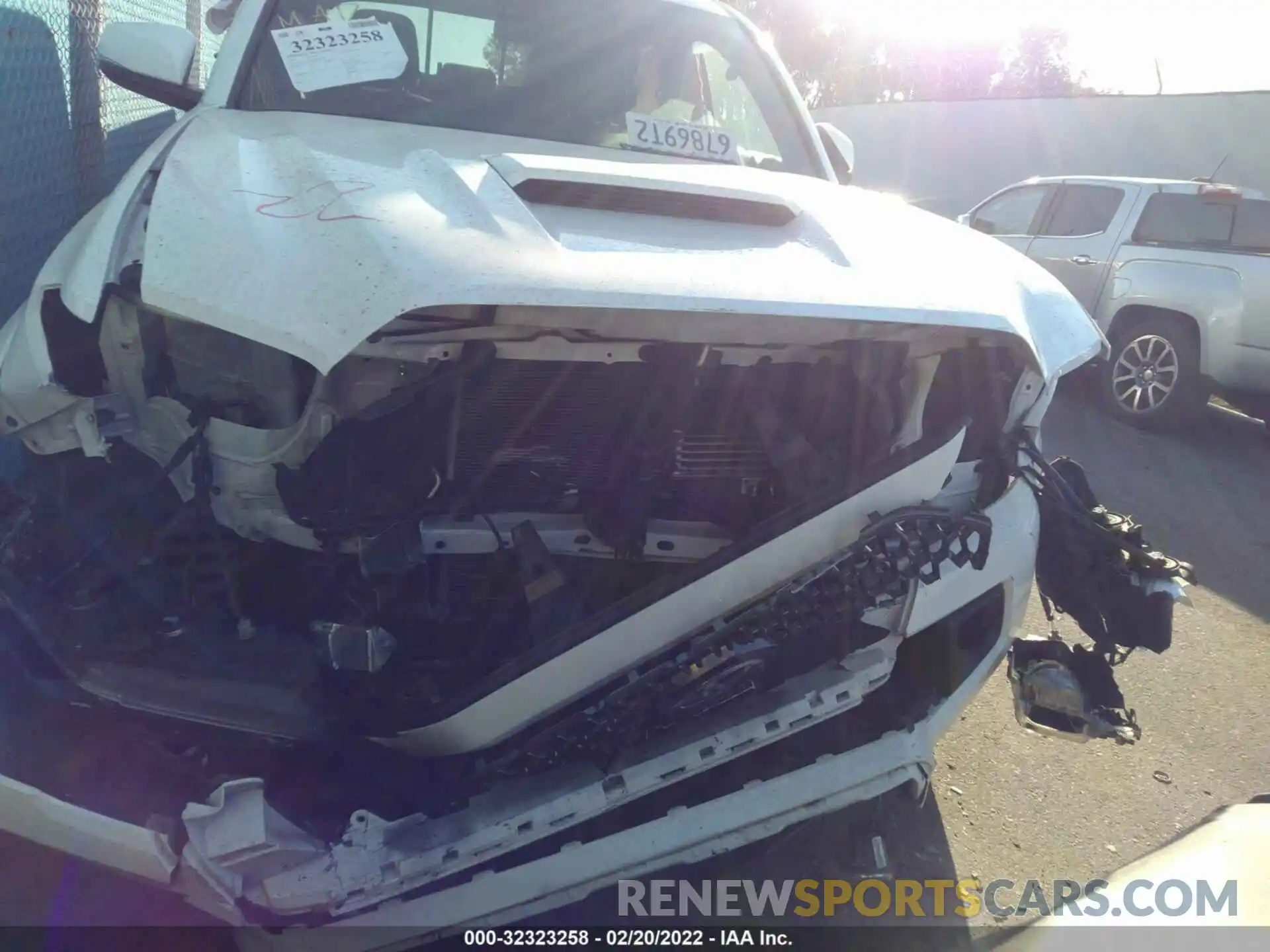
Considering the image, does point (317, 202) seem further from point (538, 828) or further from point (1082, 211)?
point (1082, 211)

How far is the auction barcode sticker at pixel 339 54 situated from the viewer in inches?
111

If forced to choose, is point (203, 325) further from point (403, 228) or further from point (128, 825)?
point (128, 825)

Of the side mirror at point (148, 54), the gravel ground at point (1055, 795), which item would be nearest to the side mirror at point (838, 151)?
the gravel ground at point (1055, 795)

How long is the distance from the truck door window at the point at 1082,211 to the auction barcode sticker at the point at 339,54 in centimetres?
669

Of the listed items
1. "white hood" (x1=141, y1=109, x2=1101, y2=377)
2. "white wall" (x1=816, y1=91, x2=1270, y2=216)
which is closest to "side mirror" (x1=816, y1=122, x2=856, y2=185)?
"white hood" (x1=141, y1=109, x2=1101, y2=377)

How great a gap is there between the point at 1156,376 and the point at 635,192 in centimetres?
647

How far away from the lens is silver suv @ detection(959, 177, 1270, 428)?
6.74 metres

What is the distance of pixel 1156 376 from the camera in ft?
23.7

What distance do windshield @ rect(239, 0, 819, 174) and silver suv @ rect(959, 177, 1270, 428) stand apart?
4.82m

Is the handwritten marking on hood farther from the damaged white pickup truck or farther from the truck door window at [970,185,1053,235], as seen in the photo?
the truck door window at [970,185,1053,235]

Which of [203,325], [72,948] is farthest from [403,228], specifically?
[72,948]

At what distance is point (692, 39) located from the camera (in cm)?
350

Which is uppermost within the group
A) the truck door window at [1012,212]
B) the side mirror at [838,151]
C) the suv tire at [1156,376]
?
the side mirror at [838,151]

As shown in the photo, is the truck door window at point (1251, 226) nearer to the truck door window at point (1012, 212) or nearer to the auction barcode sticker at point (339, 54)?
the truck door window at point (1012, 212)
